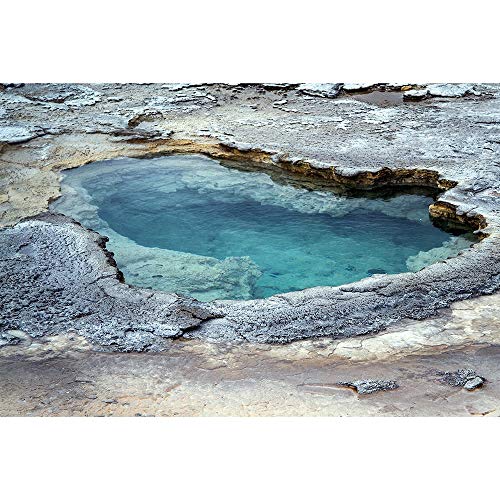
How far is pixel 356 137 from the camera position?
18.2 ft

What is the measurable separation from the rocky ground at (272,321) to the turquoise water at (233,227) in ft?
0.71

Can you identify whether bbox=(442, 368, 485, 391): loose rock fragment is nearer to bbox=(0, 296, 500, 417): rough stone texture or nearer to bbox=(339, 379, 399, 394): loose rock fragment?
bbox=(0, 296, 500, 417): rough stone texture

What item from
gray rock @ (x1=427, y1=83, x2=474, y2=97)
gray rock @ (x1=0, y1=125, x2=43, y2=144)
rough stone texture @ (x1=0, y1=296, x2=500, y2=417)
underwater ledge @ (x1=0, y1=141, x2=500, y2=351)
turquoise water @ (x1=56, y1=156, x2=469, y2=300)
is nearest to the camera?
rough stone texture @ (x1=0, y1=296, x2=500, y2=417)

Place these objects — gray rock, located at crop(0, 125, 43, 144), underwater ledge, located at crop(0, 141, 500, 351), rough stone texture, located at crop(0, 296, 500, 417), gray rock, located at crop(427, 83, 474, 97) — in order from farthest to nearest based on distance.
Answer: gray rock, located at crop(427, 83, 474, 97)
gray rock, located at crop(0, 125, 43, 144)
underwater ledge, located at crop(0, 141, 500, 351)
rough stone texture, located at crop(0, 296, 500, 417)

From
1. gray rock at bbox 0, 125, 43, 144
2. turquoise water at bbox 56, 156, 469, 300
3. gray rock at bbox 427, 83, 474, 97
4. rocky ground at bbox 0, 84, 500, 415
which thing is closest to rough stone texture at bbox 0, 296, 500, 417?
rocky ground at bbox 0, 84, 500, 415

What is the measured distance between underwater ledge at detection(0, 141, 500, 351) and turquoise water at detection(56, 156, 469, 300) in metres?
0.36

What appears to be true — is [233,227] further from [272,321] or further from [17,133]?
[17,133]

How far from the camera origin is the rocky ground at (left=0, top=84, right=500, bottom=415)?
2908 millimetres

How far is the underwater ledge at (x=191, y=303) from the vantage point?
131 inches

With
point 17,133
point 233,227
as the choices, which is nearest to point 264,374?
point 233,227

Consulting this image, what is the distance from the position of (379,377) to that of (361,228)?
190 centimetres

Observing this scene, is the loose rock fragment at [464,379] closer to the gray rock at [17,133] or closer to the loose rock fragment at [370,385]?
the loose rock fragment at [370,385]

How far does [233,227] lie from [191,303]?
4.46ft

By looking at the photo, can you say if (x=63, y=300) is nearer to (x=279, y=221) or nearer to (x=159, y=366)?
(x=159, y=366)
